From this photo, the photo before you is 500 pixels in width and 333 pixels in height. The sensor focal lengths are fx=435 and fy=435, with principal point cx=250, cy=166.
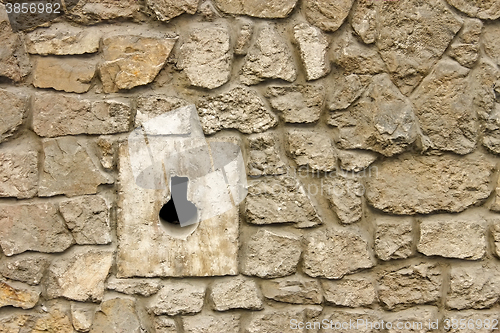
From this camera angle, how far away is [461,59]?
5.90ft

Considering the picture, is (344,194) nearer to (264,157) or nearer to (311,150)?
(311,150)

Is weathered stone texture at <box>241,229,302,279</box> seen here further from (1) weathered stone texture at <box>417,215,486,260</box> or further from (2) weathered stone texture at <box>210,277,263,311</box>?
(1) weathered stone texture at <box>417,215,486,260</box>

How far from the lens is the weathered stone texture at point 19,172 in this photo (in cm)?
184

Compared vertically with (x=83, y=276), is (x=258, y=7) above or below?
above

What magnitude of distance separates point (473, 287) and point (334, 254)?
0.61 meters

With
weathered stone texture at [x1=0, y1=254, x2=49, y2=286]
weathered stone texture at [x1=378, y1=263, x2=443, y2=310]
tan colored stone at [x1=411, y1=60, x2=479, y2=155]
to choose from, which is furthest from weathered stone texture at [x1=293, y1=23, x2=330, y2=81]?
weathered stone texture at [x1=0, y1=254, x2=49, y2=286]

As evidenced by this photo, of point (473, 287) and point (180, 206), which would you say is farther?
point (180, 206)

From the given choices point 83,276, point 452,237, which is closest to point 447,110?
point 452,237

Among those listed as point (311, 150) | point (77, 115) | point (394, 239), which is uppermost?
point (77, 115)

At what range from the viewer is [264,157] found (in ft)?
6.06

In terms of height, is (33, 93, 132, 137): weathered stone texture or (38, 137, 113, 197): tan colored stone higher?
(33, 93, 132, 137): weathered stone texture

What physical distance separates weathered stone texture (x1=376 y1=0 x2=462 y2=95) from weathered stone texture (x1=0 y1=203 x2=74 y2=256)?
156 cm

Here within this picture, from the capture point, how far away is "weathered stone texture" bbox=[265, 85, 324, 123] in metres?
1.84

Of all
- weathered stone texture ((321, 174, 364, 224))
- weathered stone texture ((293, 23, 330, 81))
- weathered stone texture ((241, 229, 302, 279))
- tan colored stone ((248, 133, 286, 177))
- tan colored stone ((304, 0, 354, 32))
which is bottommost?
weathered stone texture ((241, 229, 302, 279))
